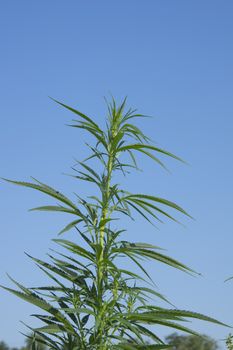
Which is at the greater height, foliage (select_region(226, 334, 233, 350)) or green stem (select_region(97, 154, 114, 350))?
foliage (select_region(226, 334, 233, 350))

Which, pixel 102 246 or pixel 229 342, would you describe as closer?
pixel 102 246

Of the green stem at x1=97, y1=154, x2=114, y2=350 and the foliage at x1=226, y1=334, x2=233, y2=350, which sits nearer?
the green stem at x1=97, y1=154, x2=114, y2=350

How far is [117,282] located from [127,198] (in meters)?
0.43

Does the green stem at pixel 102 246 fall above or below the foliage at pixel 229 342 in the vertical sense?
below

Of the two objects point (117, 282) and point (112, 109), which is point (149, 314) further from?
point (112, 109)

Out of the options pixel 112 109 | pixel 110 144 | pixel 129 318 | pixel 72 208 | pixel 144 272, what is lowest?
pixel 129 318

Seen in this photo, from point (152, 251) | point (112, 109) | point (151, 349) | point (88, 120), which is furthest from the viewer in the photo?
point (112, 109)

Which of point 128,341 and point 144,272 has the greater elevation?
point 144,272

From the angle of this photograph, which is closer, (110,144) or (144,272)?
(144,272)

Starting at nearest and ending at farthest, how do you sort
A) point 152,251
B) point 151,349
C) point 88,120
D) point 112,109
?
point 151,349, point 152,251, point 88,120, point 112,109

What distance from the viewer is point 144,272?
2.81m

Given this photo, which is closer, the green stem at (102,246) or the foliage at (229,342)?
the green stem at (102,246)

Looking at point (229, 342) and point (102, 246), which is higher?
point (229, 342)

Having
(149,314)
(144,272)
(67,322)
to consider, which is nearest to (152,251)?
(144,272)
